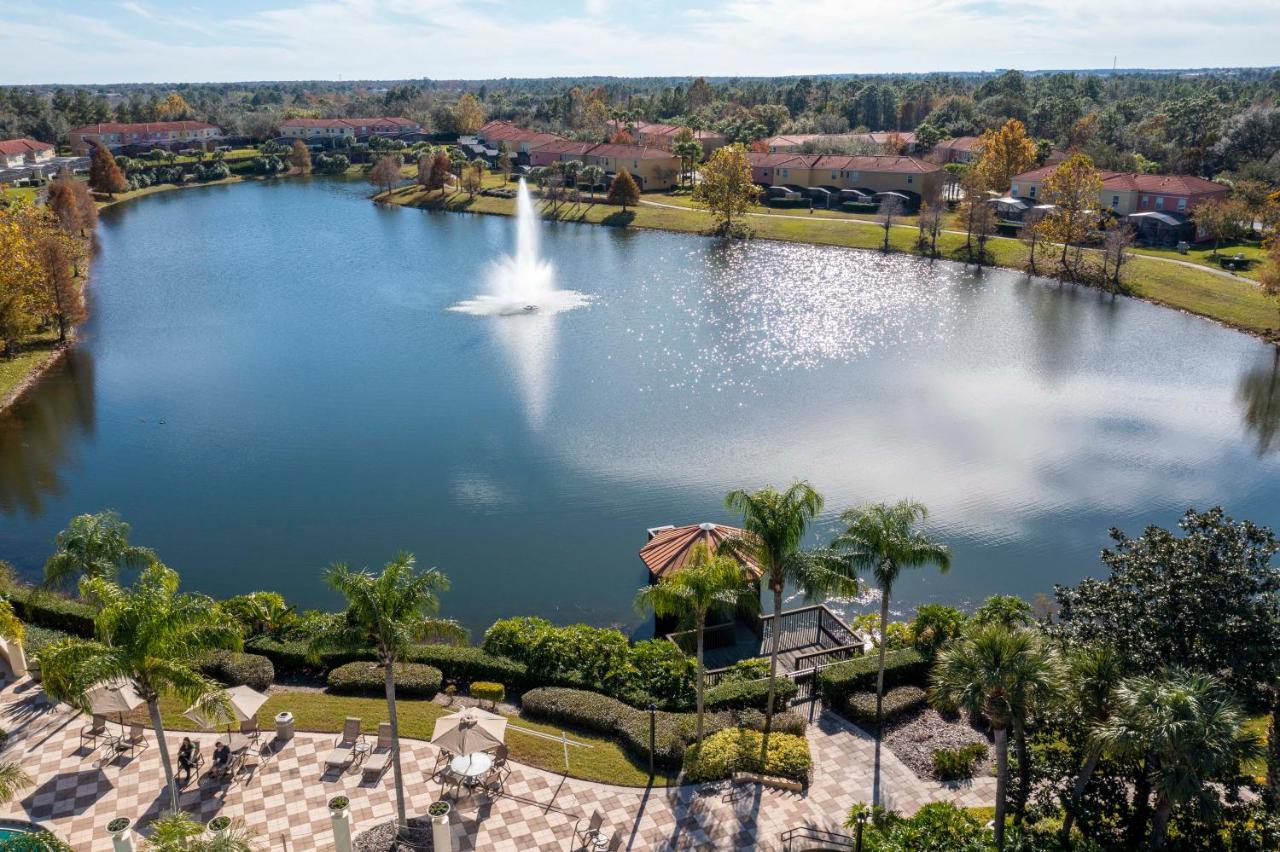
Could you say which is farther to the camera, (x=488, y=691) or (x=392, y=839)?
(x=488, y=691)

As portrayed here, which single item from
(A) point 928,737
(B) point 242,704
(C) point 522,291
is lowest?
(A) point 928,737

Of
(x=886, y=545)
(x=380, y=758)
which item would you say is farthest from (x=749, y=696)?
(x=380, y=758)

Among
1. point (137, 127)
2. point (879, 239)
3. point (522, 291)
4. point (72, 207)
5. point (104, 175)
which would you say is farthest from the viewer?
point (137, 127)

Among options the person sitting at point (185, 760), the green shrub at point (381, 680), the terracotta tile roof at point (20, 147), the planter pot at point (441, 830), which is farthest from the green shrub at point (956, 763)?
the terracotta tile roof at point (20, 147)

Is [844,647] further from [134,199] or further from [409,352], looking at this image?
[134,199]

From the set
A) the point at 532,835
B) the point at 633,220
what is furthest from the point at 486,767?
the point at 633,220

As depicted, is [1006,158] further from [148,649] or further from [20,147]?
[20,147]
